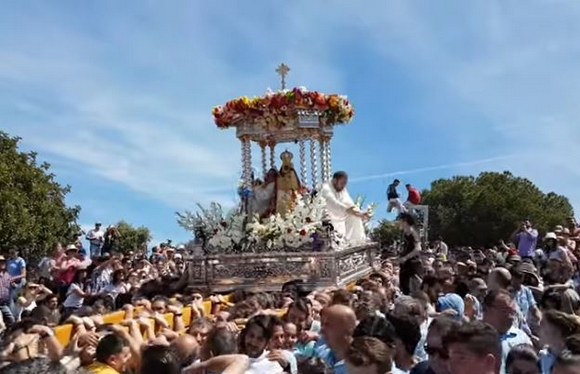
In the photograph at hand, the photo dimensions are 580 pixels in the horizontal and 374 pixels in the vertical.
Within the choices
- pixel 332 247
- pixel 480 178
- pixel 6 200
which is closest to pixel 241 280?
pixel 332 247

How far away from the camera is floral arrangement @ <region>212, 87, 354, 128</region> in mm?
18703

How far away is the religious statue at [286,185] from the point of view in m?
18.5

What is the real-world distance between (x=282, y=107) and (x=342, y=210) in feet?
10.2

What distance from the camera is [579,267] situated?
13516 millimetres

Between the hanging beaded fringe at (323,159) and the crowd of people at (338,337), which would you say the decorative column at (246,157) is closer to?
the hanging beaded fringe at (323,159)

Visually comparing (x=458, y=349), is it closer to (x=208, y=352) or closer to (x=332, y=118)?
(x=208, y=352)

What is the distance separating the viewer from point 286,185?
1898 cm

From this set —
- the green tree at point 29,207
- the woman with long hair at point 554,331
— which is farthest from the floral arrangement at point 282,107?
the green tree at point 29,207

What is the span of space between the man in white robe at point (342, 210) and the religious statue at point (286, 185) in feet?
3.59

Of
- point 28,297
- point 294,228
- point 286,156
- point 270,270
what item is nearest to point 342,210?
point 294,228

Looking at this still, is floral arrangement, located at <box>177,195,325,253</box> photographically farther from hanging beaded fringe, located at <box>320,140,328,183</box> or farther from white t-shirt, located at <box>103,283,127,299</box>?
white t-shirt, located at <box>103,283,127,299</box>

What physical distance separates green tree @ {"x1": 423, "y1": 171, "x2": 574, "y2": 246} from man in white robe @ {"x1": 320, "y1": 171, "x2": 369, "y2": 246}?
53706 mm

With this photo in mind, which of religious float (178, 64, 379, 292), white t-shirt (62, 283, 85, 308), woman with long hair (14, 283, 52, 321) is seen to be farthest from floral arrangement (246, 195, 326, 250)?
woman with long hair (14, 283, 52, 321)

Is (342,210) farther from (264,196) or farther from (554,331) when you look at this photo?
(554,331)
